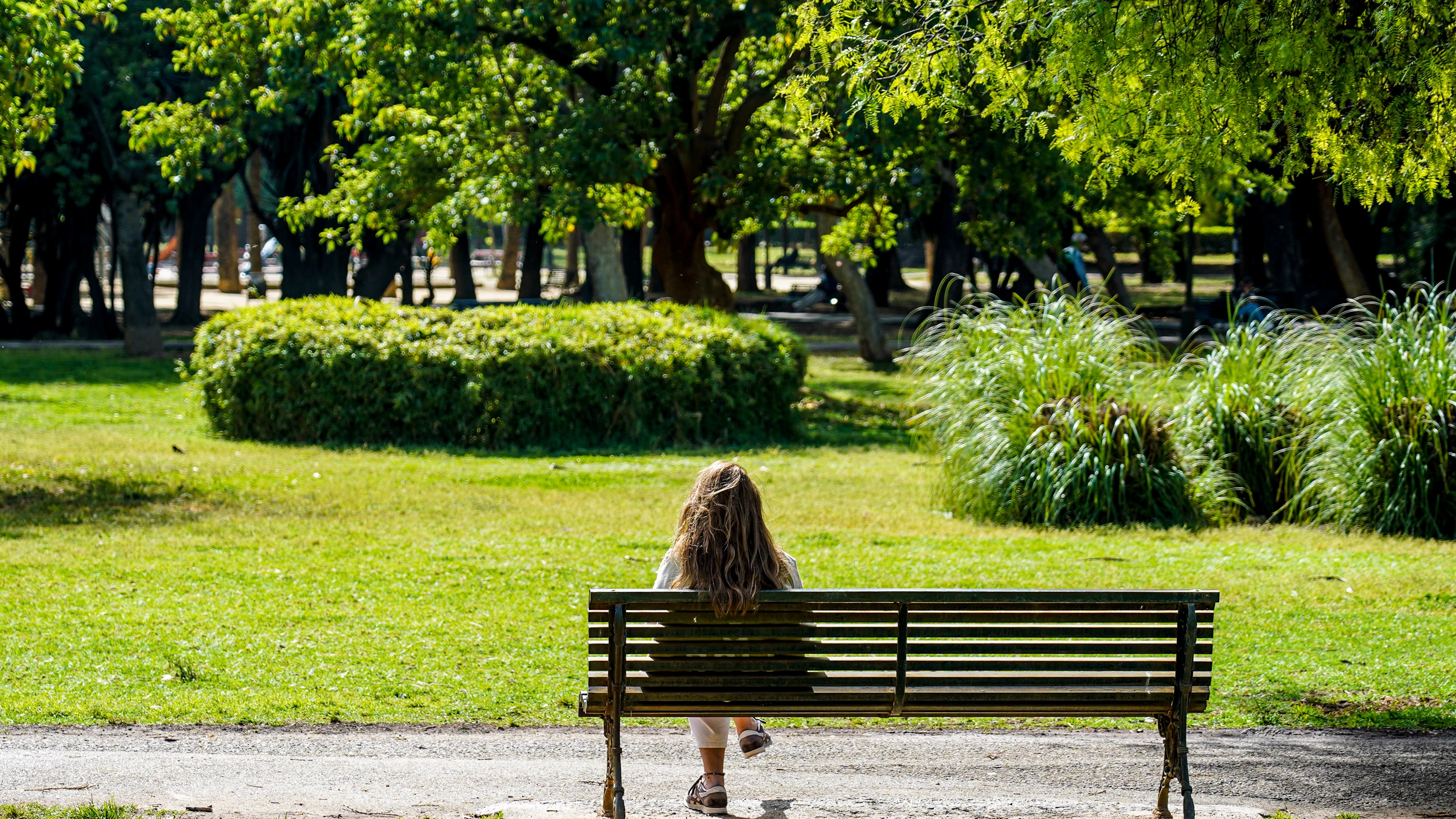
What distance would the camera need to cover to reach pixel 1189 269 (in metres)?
34.6

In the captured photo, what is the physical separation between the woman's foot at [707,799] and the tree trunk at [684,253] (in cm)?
1415

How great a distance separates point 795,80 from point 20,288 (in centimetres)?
2623

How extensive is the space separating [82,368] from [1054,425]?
58.0 feet

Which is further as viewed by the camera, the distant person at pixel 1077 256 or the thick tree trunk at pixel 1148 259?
the thick tree trunk at pixel 1148 259

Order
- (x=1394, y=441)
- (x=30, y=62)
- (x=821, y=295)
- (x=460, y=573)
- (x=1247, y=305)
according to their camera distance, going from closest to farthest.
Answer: (x=460, y=573) → (x=30, y=62) → (x=1394, y=441) → (x=1247, y=305) → (x=821, y=295)

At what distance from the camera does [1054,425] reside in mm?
11594

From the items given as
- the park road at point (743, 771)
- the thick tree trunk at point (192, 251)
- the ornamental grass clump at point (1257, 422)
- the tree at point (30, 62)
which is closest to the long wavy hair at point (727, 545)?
the park road at point (743, 771)

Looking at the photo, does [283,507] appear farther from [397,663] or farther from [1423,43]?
[1423,43]

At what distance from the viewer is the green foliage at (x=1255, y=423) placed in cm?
1175

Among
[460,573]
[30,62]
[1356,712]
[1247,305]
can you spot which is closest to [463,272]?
[1247,305]

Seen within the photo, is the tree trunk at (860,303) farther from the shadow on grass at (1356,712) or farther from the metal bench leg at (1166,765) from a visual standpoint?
the metal bench leg at (1166,765)

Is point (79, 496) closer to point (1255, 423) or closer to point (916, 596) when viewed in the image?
point (1255, 423)

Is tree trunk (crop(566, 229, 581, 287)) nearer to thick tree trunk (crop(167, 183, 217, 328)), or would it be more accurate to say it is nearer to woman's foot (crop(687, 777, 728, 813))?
thick tree trunk (crop(167, 183, 217, 328))

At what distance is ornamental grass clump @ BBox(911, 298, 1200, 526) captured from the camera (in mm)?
11430
